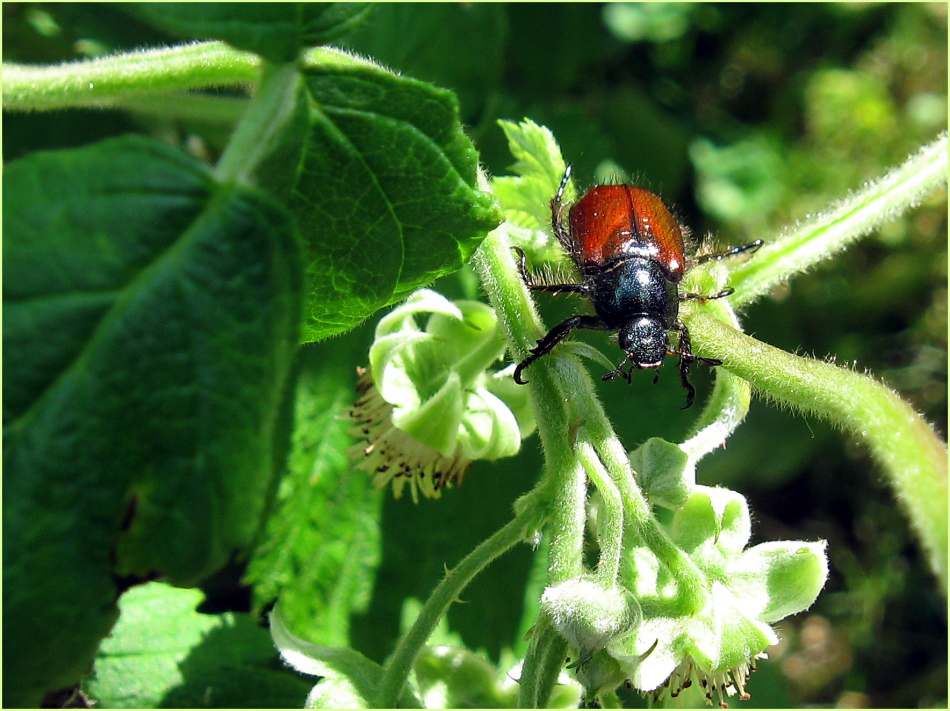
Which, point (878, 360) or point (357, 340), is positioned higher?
point (878, 360)

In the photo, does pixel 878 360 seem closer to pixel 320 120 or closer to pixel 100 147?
pixel 320 120

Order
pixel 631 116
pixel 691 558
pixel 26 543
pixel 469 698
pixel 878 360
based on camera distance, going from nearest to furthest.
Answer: pixel 26 543
pixel 691 558
pixel 469 698
pixel 631 116
pixel 878 360

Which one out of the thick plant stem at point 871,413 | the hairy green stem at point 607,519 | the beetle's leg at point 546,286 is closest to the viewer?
the thick plant stem at point 871,413

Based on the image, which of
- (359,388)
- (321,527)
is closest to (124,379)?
(359,388)

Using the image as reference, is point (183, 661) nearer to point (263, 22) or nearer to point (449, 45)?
point (263, 22)

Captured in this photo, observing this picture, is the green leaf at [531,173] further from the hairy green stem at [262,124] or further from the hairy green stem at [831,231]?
the hairy green stem at [262,124]

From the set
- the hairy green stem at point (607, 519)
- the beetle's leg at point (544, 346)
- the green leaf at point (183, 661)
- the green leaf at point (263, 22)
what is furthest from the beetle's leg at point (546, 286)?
the green leaf at point (183, 661)

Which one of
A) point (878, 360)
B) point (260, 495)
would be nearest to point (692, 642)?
point (260, 495)
